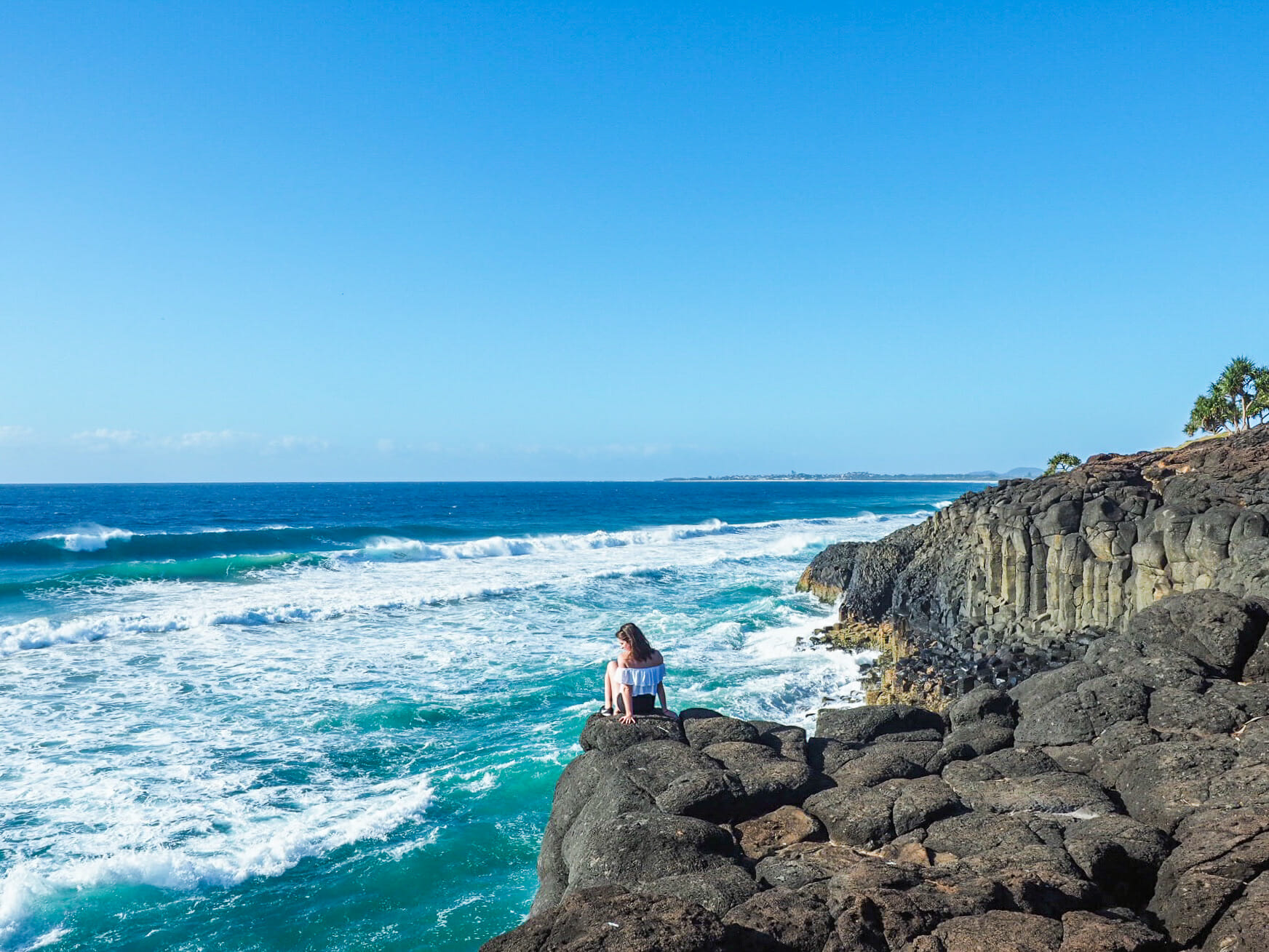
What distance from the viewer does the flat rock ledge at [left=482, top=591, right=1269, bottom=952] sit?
5.35 m

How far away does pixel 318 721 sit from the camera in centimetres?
1730

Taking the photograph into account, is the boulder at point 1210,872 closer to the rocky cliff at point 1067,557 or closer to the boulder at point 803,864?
the boulder at point 803,864

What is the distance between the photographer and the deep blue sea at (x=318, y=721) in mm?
10445

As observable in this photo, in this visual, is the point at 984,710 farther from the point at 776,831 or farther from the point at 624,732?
the point at 624,732

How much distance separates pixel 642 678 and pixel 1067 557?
54.0 ft

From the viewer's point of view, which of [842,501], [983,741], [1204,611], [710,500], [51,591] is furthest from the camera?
[710,500]

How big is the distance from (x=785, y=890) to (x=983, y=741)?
17.2ft

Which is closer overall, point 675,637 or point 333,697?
point 333,697

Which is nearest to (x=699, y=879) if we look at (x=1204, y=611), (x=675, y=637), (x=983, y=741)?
(x=983, y=741)

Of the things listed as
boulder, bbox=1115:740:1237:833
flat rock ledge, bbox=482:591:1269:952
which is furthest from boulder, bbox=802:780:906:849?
boulder, bbox=1115:740:1237:833

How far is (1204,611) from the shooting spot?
11750mm

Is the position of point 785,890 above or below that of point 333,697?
above

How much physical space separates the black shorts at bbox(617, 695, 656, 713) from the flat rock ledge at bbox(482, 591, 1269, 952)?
348 millimetres

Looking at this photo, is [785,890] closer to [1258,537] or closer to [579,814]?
[579,814]
